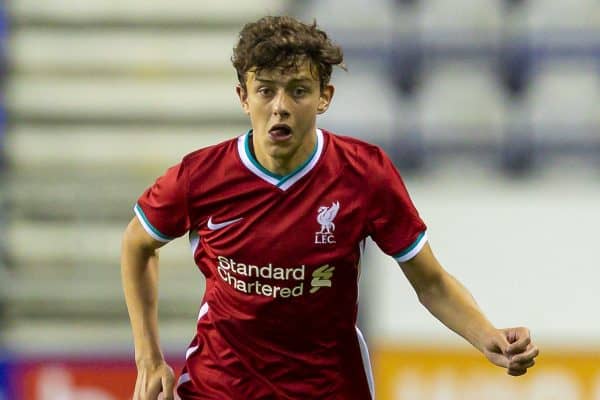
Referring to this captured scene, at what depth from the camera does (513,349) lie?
3633 mm

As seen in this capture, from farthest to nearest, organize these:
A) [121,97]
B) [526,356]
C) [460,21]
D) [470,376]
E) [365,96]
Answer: [121,97], [460,21], [365,96], [470,376], [526,356]

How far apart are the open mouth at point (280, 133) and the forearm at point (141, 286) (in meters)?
0.51

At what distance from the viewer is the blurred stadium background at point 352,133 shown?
23.8 feet

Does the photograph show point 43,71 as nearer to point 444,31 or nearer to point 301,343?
point 444,31

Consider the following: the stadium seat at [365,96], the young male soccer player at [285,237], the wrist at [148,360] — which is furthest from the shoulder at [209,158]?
the stadium seat at [365,96]

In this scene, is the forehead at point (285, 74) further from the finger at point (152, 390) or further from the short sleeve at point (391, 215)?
the finger at point (152, 390)

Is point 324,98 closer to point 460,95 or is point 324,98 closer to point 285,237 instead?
point 285,237

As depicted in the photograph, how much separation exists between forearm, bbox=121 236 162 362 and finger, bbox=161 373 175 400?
12 cm

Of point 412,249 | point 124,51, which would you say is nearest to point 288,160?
point 412,249

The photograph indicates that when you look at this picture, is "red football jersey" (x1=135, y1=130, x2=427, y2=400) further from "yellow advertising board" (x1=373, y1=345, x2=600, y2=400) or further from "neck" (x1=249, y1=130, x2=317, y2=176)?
"yellow advertising board" (x1=373, y1=345, x2=600, y2=400)

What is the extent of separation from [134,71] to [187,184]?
17.5ft

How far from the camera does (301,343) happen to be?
12.7 ft

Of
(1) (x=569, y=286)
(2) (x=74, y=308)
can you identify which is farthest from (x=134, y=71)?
(1) (x=569, y=286)

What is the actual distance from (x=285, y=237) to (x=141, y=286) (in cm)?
45
